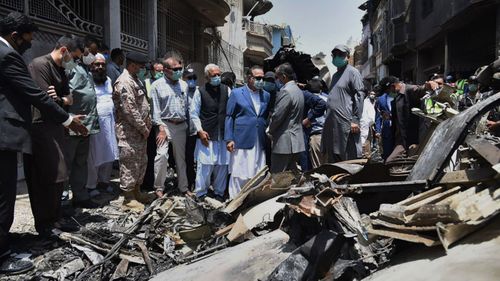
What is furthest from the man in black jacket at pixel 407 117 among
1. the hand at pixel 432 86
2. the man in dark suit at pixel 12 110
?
the man in dark suit at pixel 12 110

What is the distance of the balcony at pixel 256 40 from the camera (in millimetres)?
29984

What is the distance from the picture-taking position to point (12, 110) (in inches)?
151

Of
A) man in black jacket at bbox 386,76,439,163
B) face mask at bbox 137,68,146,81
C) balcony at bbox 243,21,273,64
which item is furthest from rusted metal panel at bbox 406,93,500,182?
balcony at bbox 243,21,273,64

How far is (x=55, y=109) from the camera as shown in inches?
162

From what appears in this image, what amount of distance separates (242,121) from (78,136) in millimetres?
2060

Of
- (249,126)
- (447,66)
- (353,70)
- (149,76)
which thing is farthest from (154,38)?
(447,66)

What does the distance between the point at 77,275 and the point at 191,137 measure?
3.29 metres

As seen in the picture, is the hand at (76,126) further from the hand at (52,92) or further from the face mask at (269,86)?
the face mask at (269,86)

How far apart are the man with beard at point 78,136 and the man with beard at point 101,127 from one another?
364 mm

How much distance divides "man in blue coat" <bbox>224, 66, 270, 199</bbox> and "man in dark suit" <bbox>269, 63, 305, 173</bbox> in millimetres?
259

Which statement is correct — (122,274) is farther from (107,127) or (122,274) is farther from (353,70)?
(353,70)

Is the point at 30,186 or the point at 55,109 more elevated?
the point at 55,109

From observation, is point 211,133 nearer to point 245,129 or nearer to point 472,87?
point 245,129

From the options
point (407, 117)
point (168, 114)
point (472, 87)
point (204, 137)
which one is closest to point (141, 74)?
point (168, 114)
